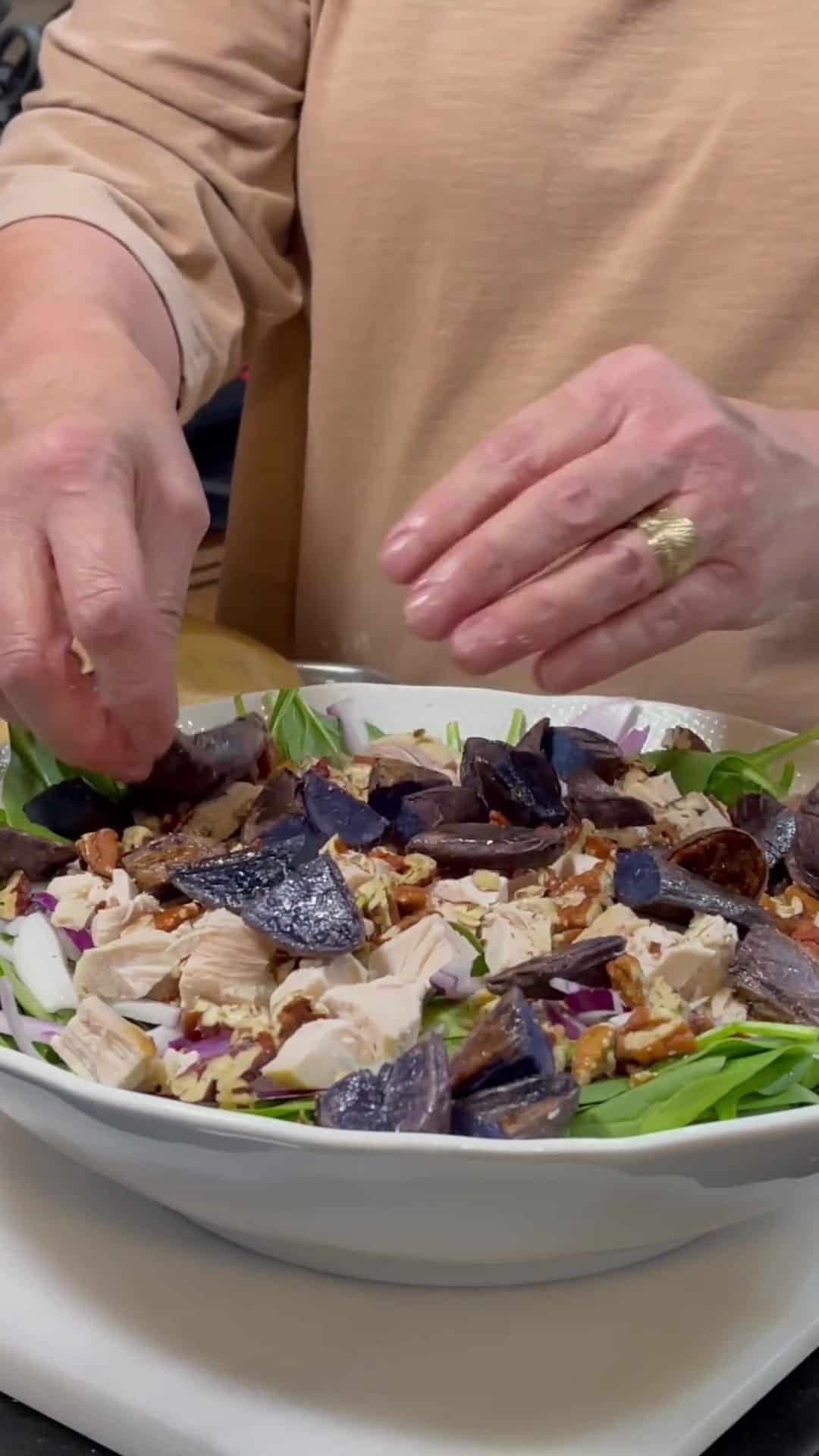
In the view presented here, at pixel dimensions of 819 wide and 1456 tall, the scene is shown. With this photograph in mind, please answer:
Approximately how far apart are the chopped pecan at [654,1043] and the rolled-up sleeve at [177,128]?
54 cm

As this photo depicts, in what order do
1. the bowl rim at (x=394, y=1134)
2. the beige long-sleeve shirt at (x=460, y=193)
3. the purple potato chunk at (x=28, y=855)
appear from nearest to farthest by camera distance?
the bowl rim at (x=394, y=1134), the purple potato chunk at (x=28, y=855), the beige long-sleeve shirt at (x=460, y=193)

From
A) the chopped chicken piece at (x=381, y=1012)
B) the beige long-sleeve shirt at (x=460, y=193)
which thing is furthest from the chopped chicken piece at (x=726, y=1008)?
the beige long-sleeve shirt at (x=460, y=193)

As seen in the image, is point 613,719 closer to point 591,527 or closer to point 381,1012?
point 591,527

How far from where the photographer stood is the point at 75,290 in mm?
721

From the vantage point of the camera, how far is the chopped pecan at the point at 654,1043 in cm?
46

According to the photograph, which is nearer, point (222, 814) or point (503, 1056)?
point (503, 1056)

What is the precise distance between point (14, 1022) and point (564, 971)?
0.18 meters

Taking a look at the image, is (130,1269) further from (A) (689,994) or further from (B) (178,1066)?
(A) (689,994)

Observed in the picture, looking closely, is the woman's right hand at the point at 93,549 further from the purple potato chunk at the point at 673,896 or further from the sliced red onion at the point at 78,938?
the purple potato chunk at the point at 673,896

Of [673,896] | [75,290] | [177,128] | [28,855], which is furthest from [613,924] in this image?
[177,128]

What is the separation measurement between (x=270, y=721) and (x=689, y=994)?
306 mm

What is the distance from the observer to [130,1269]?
0.48m

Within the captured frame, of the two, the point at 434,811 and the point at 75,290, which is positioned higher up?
the point at 75,290

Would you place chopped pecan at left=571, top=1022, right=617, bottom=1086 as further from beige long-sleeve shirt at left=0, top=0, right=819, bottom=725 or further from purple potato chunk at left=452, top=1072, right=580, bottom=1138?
beige long-sleeve shirt at left=0, top=0, right=819, bottom=725
